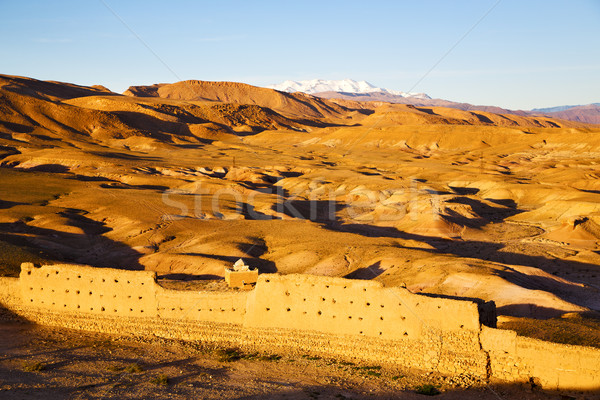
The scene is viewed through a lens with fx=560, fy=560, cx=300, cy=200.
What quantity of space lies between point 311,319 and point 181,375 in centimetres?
426

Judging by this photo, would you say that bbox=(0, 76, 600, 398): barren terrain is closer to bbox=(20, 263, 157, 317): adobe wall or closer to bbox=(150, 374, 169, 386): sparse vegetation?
bbox=(150, 374, 169, 386): sparse vegetation

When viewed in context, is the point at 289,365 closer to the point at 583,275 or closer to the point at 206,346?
the point at 206,346

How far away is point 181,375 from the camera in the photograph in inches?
650

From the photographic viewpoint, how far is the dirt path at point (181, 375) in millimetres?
14812

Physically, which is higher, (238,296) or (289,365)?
(238,296)

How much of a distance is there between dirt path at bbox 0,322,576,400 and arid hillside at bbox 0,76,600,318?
7.92m

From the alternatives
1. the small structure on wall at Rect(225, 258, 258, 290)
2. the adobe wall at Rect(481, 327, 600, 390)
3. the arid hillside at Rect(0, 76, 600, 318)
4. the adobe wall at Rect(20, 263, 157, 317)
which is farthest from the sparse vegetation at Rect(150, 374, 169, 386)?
the arid hillside at Rect(0, 76, 600, 318)

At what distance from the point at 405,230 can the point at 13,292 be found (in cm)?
3054

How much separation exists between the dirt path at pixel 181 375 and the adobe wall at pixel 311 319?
467 mm

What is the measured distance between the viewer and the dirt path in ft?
48.6

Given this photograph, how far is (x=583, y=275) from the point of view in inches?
1227

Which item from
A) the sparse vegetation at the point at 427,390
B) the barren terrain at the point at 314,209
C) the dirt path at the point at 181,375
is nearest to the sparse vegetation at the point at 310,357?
the dirt path at the point at 181,375

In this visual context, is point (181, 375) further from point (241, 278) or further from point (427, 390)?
point (427, 390)

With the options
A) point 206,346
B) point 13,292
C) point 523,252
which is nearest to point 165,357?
point 206,346
